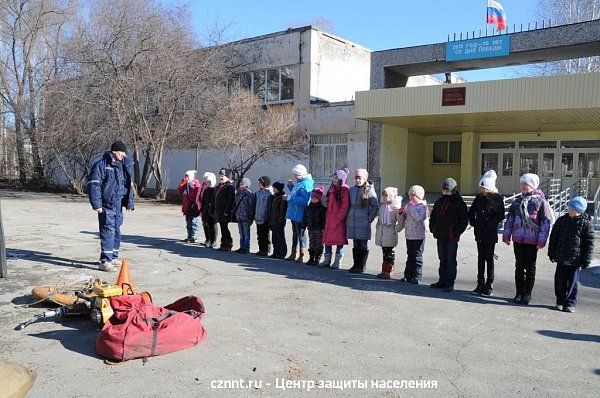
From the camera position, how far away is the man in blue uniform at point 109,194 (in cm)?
821

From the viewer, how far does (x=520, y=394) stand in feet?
13.4

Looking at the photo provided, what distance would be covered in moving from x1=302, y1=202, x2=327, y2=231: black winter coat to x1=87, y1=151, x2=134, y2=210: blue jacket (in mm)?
3241

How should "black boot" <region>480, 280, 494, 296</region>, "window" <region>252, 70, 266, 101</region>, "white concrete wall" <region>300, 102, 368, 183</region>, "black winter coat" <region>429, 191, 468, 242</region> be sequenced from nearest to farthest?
"black boot" <region>480, 280, 494, 296</region>
"black winter coat" <region>429, 191, 468, 242</region>
"white concrete wall" <region>300, 102, 368, 183</region>
"window" <region>252, 70, 266, 101</region>

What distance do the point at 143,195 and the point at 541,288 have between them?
2366cm

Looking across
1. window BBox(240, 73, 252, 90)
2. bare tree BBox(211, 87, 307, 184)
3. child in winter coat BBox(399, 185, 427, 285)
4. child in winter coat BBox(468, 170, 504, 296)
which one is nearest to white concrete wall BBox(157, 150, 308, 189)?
bare tree BBox(211, 87, 307, 184)

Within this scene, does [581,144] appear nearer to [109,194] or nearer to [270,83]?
[270,83]

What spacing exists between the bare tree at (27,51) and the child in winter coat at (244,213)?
2195 cm

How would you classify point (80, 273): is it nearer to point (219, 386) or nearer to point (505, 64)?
point (219, 386)

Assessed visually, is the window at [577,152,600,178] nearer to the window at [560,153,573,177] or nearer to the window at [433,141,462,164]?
the window at [560,153,573,177]

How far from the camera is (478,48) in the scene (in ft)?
70.1

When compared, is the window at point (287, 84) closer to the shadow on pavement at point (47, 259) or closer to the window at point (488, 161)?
the window at point (488, 161)

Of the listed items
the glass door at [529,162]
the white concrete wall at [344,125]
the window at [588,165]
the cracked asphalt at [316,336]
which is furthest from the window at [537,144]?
the cracked asphalt at [316,336]

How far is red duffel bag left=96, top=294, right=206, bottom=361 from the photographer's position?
4.48 meters

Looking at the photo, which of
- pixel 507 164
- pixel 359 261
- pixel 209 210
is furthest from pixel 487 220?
pixel 507 164
